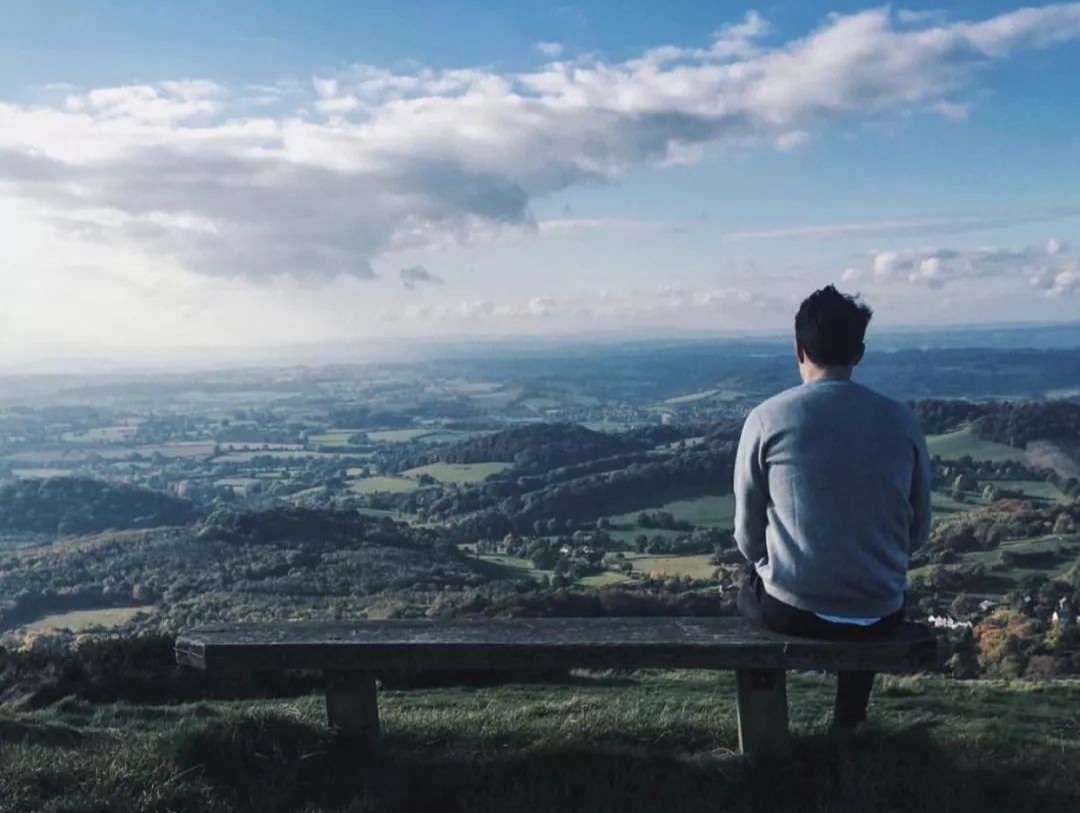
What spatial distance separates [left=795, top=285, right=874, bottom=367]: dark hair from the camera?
451 centimetres

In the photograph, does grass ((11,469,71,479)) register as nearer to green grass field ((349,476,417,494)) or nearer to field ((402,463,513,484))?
green grass field ((349,476,417,494))

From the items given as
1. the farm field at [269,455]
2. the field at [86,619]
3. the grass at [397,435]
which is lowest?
the field at [86,619]

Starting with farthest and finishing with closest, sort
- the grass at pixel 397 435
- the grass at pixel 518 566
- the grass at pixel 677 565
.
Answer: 1. the grass at pixel 397 435
2. the grass at pixel 518 566
3. the grass at pixel 677 565

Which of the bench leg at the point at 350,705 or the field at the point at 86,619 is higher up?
the bench leg at the point at 350,705

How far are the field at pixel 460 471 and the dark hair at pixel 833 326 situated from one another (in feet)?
149

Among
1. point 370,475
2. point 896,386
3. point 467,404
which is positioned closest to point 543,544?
point 370,475

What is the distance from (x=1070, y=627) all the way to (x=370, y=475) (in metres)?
43.4

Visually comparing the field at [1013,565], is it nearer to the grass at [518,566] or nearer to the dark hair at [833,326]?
the grass at [518,566]

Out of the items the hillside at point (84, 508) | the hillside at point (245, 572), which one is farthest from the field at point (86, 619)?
the hillside at point (84, 508)

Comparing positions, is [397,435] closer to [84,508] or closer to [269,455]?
[269,455]

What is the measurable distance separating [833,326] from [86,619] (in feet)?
79.0

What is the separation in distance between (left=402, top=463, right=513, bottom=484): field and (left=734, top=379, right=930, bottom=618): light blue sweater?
4525 cm

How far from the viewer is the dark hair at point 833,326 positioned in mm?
4512

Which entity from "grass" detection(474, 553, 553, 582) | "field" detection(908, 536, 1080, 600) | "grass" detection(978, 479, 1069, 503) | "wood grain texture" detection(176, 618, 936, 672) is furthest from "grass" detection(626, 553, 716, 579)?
"wood grain texture" detection(176, 618, 936, 672)
